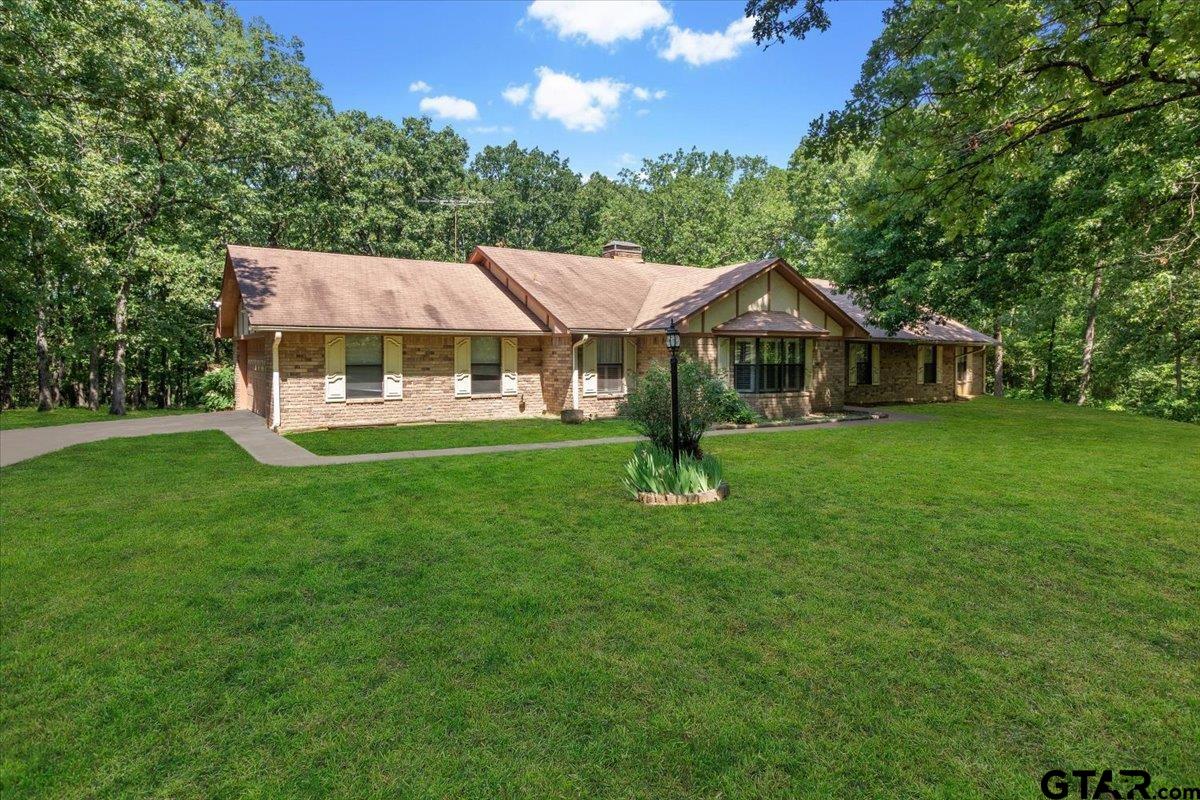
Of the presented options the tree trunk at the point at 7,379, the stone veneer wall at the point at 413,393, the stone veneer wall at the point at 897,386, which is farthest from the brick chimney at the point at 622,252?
the tree trunk at the point at 7,379

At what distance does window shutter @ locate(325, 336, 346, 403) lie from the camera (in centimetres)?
1611

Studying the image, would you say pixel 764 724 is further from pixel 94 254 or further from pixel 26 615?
pixel 94 254

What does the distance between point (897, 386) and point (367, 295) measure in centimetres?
2102

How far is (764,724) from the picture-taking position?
330cm

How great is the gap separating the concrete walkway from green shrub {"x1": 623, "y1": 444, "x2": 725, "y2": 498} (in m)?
4.43

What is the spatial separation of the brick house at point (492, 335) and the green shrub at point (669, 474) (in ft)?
30.0

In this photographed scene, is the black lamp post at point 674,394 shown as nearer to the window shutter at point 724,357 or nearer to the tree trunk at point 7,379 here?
the window shutter at point 724,357

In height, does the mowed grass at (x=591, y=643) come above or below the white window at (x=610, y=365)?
below

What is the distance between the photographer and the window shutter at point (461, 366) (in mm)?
17891

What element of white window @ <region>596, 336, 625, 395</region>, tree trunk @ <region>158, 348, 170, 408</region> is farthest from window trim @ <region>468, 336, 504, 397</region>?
tree trunk @ <region>158, 348, 170, 408</region>

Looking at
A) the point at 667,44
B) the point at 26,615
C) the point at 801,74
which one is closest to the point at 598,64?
the point at 667,44

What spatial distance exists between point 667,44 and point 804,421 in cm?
1125

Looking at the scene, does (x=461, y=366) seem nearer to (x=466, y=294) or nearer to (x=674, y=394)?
(x=466, y=294)

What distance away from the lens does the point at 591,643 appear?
14.0 ft
